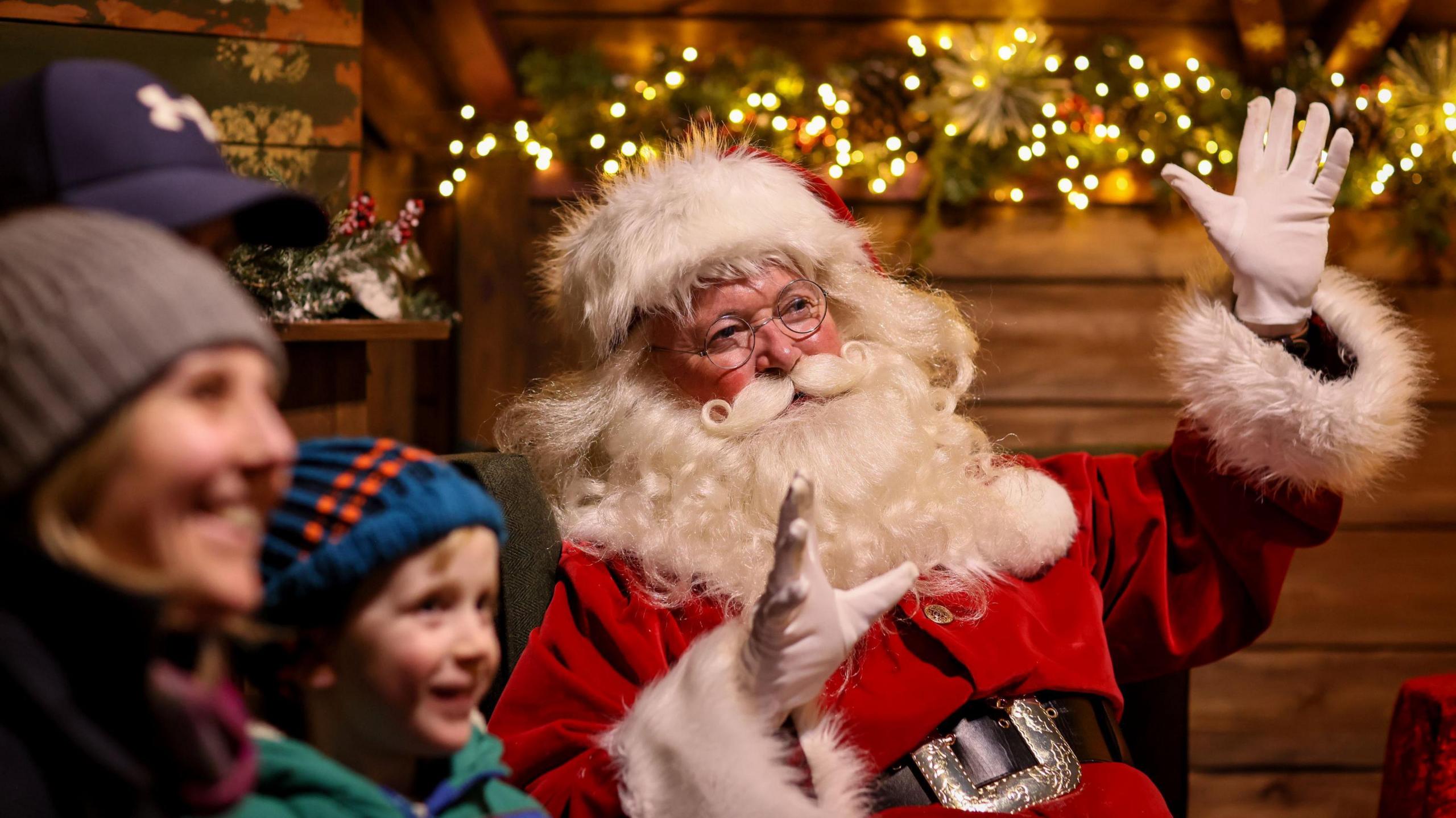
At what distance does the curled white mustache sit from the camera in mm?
1796

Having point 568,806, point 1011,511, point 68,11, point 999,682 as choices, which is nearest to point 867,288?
point 1011,511

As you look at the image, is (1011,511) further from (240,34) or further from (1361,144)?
(1361,144)

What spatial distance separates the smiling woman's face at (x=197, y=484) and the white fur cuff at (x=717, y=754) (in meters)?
0.66

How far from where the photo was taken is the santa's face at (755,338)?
6.09 ft

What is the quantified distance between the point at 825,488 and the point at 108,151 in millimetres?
1131

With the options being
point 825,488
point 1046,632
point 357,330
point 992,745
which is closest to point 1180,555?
point 1046,632

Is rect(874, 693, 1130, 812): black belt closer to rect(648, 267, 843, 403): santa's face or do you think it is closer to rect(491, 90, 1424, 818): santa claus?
rect(491, 90, 1424, 818): santa claus

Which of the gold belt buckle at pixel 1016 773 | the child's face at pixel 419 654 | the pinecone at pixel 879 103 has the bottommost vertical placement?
the gold belt buckle at pixel 1016 773

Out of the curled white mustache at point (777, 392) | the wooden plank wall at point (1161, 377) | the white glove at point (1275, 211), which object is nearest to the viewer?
the white glove at point (1275, 211)

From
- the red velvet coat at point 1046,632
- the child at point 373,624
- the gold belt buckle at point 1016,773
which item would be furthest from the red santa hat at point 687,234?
the child at point 373,624

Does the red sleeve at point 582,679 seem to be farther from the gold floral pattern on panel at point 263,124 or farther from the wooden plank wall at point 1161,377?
the wooden plank wall at point 1161,377

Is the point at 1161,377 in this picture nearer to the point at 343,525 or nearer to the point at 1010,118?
the point at 1010,118

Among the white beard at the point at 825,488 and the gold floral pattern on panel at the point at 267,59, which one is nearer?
the white beard at the point at 825,488

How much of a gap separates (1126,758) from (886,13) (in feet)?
7.79
